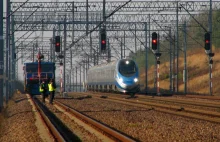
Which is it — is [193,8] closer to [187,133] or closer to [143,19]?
[143,19]

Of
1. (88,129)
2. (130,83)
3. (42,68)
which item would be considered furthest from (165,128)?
(42,68)

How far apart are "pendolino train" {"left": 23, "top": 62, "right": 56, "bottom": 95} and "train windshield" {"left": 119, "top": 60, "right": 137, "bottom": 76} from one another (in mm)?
5976

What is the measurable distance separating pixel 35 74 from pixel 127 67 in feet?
26.3

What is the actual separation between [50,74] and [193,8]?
16926 mm

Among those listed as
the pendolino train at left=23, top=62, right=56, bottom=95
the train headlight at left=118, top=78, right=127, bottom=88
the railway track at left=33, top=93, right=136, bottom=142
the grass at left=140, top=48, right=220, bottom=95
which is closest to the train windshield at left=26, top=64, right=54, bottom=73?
the pendolino train at left=23, top=62, right=56, bottom=95

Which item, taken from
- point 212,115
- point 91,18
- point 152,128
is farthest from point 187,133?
point 91,18

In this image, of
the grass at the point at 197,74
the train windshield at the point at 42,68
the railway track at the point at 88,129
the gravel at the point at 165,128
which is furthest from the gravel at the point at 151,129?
the grass at the point at 197,74

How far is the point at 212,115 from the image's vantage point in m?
25.0

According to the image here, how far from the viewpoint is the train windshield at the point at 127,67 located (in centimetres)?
5247

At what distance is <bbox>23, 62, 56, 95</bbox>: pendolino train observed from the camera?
5256 centimetres

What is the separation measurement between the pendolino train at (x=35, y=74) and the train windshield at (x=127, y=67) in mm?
5976

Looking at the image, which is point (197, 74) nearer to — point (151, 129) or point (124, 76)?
point (124, 76)

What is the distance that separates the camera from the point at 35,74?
175 feet

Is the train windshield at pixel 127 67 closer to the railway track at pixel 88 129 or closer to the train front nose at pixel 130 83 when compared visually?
the train front nose at pixel 130 83
